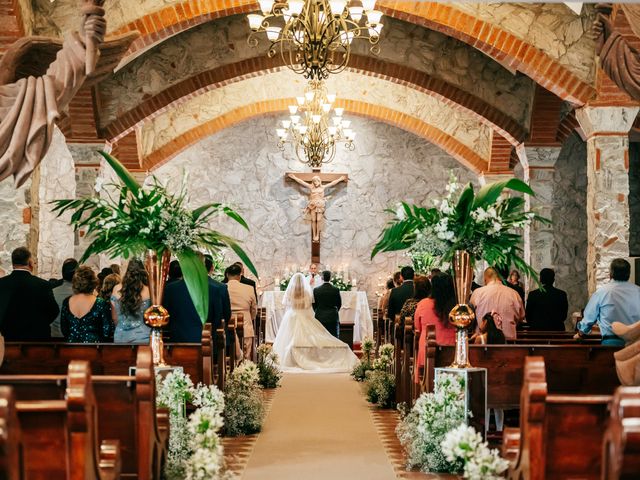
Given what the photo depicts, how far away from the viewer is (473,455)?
4988mm

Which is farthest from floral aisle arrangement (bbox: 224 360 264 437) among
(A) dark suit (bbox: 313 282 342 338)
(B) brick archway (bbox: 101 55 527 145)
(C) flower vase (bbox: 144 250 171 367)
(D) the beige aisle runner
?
(B) brick archway (bbox: 101 55 527 145)

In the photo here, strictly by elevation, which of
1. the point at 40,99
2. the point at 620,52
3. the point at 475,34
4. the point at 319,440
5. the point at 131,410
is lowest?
the point at 319,440

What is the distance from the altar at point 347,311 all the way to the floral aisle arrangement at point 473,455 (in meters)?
12.5

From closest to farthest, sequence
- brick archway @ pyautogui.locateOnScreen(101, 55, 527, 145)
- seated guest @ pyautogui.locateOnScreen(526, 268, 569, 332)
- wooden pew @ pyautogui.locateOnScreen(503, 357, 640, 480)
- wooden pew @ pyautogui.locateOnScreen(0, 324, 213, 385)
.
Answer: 1. wooden pew @ pyautogui.locateOnScreen(503, 357, 640, 480)
2. wooden pew @ pyautogui.locateOnScreen(0, 324, 213, 385)
3. seated guest @ pyautogui.locateOnScreen(526, 268, 569, 332)
4. brick archway @ pyautogui.locateOnScreen(101, 55, 527, 145)

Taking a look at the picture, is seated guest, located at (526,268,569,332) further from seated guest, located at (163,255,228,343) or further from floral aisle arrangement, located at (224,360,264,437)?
seated guest, located at (163,255,228,343)

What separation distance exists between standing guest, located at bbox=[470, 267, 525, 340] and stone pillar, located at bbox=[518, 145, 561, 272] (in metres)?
5.93

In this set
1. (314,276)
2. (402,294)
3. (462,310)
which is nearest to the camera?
(462,310)

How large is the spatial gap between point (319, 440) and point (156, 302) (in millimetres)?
2152

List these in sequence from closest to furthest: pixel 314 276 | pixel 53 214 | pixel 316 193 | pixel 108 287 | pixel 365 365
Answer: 1. pixel 108 287
2. pixel 365 365
3. pixel 53 214
4. pixel 314 276
5. pixel 316 193

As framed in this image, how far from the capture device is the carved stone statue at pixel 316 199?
67.1 ft

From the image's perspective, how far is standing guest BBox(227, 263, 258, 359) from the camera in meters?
11.6

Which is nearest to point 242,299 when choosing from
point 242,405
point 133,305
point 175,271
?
point 175,271

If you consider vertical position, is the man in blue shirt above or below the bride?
above

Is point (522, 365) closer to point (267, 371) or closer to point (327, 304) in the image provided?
point (267, 371)
